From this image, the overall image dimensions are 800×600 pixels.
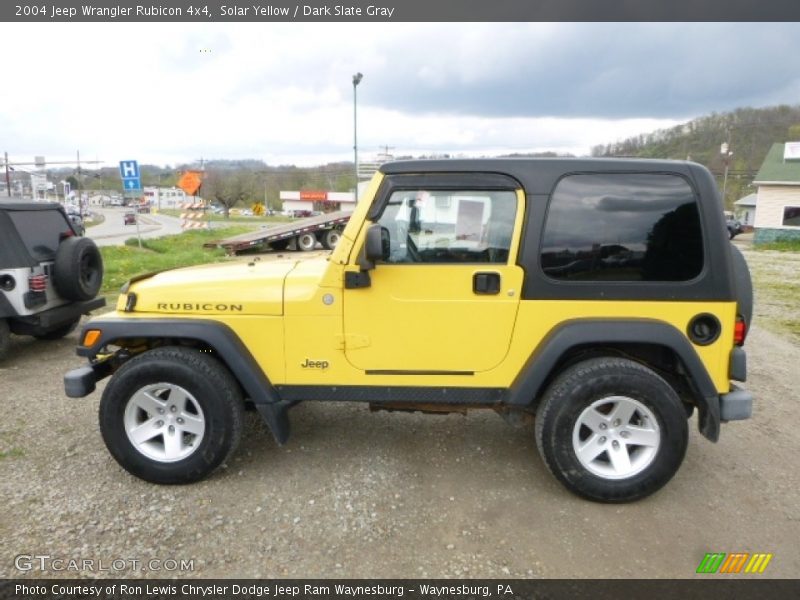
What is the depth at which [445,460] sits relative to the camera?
12.1ft

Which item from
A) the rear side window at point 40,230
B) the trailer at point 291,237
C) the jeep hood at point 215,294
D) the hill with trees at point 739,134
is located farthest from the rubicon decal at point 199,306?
the hill with trees at point 739,134

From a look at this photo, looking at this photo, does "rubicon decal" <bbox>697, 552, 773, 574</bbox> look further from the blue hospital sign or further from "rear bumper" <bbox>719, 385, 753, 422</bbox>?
the blue hospital sign

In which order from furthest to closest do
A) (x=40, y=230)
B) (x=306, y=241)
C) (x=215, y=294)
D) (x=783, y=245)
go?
(x=783, y=245) → (x=306, y=241) → (x=40, y=230) → (x=215, y=294)

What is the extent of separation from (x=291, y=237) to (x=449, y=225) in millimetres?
15239

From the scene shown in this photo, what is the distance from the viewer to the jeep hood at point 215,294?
10.6 feet

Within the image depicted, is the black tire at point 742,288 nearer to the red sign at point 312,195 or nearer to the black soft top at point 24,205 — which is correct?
the black soft top at point 24,205

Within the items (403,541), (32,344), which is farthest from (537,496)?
(32,344)

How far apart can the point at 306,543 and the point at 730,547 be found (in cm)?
228

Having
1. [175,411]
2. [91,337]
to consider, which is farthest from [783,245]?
[91,337]

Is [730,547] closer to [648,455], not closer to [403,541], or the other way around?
[648,455]

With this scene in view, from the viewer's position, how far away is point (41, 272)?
558 cm

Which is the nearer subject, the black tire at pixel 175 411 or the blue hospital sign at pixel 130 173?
the black tire at pixel 175 411

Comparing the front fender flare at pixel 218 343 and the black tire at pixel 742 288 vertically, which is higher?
the black tire at pixel 742 288

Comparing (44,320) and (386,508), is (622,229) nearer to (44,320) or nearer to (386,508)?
(386,508)
